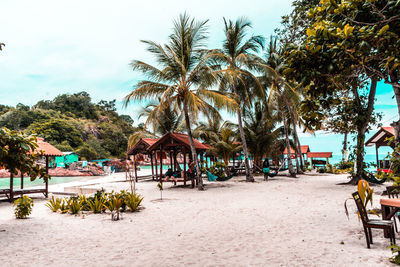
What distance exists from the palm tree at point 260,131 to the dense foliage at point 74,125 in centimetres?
3299

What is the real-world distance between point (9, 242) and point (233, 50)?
14171 mm

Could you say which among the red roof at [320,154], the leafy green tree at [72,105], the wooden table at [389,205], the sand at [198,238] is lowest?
the sand at [198,238]

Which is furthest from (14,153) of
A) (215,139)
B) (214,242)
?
(215,139)

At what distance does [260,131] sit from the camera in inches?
845

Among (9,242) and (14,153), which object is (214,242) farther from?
(14,153)

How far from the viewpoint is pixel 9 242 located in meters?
5.21

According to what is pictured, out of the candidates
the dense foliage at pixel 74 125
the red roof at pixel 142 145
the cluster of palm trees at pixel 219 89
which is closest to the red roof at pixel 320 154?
the cluster of palm trees at pixel 219 89

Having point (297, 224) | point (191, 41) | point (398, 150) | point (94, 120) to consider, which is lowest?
point (297, 224)

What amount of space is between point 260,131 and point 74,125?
47.5 m

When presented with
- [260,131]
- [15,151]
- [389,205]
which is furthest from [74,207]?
[260,131]

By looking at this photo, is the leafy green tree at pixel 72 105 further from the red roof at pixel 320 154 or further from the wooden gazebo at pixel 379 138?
the wooden gazebo at pixel 379 138

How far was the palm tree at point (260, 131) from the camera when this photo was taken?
70.1 feet

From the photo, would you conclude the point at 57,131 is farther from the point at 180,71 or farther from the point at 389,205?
the point at 389,205

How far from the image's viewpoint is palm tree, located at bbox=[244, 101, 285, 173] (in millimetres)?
21359
